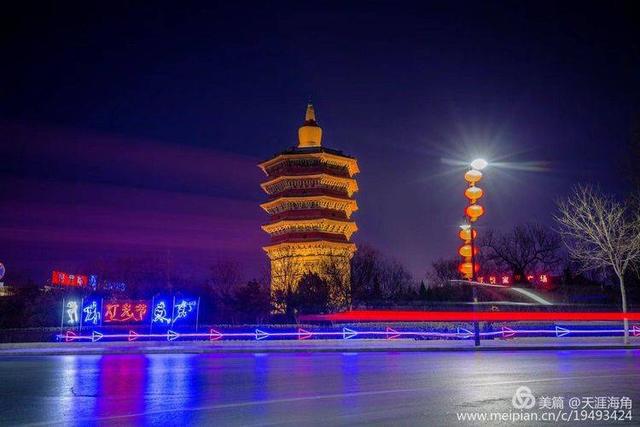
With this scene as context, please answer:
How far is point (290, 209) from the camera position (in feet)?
195

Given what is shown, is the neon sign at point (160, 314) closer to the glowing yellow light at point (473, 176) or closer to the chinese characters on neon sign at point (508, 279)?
the glowing yellow light at point (473, 176)

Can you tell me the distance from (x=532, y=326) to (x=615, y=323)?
4.39 m

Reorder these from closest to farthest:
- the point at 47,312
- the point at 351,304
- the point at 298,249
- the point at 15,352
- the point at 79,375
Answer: the point at 79,375 → the point at 15,352 → the point at 351,304 → the point at 47,312 → the point at 298,249

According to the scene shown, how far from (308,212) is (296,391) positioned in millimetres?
48148

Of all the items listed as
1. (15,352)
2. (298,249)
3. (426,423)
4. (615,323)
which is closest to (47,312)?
(15,352)

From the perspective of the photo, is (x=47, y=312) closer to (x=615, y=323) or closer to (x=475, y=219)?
(x=475, y=219)

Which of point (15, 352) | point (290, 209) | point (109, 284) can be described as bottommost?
point (15, 352)

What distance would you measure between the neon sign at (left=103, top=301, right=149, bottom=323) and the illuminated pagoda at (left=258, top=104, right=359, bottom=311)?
27.1 metres

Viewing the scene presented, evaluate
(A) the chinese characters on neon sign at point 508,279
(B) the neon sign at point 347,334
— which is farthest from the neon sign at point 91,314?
(A) the chinese characters on neon sign at point 508,279

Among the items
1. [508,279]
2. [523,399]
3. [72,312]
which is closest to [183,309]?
[72,312]

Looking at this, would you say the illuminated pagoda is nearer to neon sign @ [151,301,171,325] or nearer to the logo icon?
neon sign @ [151,301,171,325]

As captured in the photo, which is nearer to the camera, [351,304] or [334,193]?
[351,304]

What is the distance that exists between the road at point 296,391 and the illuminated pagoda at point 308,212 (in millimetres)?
41303

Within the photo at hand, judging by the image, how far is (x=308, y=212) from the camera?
191ft
